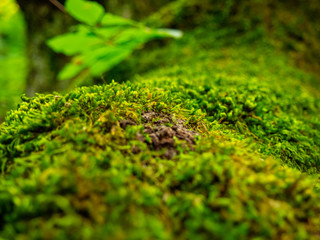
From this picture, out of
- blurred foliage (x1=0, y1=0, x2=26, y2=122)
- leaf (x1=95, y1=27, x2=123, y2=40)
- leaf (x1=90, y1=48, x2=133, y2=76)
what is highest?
blurred foliage (x1=0, y1=0, x2=26, y2=122)

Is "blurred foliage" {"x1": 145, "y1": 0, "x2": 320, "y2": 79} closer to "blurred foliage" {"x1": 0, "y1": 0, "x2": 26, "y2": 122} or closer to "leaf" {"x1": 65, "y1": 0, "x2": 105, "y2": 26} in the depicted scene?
"leaf" {"x1": 65, "y1": 0, "x2": 105, "y2": 26}

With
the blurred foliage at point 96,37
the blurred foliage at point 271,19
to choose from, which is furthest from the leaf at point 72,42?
the blurred foliage at point 271,19

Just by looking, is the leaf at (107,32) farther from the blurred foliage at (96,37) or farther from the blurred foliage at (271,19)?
the blurred foliage at (271,19)

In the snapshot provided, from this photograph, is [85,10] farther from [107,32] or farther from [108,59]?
[108,59]

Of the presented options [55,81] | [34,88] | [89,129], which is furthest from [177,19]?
[89,129]

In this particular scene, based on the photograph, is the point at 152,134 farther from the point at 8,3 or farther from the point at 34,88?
the point at 8,3

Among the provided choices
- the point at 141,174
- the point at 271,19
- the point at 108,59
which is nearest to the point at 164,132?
the point at 141,174

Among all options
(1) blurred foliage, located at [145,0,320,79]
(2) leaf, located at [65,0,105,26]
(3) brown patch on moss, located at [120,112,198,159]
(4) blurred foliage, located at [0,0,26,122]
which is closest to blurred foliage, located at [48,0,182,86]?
(2) leaf, located at [65,0,105,26]
